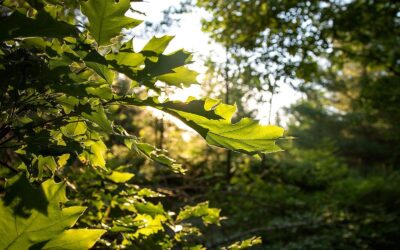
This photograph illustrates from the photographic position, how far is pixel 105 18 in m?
0.89

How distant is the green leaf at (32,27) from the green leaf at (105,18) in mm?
56

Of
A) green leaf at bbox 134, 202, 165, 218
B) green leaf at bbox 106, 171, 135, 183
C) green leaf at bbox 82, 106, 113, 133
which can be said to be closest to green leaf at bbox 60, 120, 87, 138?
green leaf at bbox 82, 106, 113, 133

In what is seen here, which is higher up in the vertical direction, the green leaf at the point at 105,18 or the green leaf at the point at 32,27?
the green leaf at the point at 105,18

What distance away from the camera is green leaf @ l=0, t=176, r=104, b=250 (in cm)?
75

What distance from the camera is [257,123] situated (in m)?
0.99

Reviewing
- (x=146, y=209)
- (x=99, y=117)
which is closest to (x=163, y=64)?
(x=99, y=117)

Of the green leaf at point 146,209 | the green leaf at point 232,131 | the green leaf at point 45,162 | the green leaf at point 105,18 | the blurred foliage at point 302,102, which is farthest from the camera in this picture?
the blurred foliage at point 302,102

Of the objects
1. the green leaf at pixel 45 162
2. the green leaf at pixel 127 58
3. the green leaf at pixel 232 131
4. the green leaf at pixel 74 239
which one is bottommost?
the green leaf at pixel 74 239

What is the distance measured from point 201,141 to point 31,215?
5.26 meters

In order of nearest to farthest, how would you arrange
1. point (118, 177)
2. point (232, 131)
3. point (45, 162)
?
point (232, 131), point (45, 162), point (118, 177)

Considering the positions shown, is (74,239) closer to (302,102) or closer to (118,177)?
(118,177)

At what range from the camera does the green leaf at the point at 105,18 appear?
2.85 ft

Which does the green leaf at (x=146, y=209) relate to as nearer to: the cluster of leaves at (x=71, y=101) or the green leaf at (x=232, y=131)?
the cluster of leaves at (x=71, y=101)

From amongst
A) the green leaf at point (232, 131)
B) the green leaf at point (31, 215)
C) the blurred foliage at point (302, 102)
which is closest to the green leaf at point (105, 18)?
the green leaf at point (232, 131)
